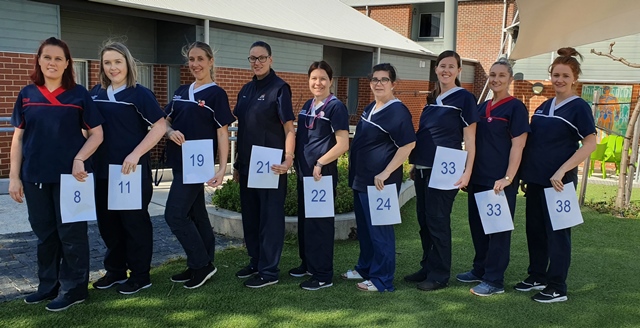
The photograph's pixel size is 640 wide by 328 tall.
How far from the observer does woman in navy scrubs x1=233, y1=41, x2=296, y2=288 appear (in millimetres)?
4270

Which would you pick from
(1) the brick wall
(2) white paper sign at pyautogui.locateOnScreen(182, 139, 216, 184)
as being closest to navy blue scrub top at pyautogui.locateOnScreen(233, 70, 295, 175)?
(2) white paper sign at pyautogui.locateOnScreen(182, 139, 216, 184)

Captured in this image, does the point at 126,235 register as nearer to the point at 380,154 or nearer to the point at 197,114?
the point at 197,114

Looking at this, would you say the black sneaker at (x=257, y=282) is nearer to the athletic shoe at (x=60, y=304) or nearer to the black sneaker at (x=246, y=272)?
the black sneaker at (x=246, y=272)

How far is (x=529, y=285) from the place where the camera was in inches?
181

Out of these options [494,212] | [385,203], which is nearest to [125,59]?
[385,203]

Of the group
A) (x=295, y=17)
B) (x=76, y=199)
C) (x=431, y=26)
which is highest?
(x=431, y=26)

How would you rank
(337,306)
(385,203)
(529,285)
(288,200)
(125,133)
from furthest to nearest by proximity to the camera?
(288,200), (529,285), (385,203), (337,306), (125,133)

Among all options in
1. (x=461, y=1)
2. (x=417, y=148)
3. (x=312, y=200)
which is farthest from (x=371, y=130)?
(x=461, y=1)

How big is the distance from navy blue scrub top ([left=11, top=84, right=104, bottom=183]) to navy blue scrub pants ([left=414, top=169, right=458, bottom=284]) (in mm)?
2587

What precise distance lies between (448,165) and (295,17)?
1140 cm

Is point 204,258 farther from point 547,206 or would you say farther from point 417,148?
point 547,206

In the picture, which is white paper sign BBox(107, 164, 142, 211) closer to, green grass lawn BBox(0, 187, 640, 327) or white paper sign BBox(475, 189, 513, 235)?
green grass lawn BBox(0, 187, 640, 327)

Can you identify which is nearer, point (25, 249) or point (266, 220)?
point (266, 220)

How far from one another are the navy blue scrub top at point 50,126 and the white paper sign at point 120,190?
0.31 meters
